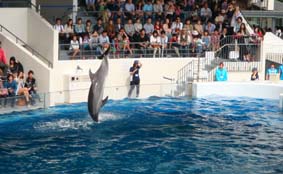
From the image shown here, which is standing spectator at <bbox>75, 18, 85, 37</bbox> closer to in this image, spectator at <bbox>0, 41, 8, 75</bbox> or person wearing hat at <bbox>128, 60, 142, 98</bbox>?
person wearing hat at <bbox>128, 60, 142, 98</bbox>

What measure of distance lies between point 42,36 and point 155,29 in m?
5.22

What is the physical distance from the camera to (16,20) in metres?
24.3

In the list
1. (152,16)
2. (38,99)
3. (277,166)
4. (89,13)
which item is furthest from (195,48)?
(277,166)

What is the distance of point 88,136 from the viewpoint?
17578 millimetres

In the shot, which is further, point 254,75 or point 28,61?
point 254,75

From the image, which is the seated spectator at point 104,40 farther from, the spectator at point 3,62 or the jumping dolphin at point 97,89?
the jumping dolphin at point 97,89

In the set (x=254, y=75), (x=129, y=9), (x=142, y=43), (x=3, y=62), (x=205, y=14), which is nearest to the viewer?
(x=3, y=62)

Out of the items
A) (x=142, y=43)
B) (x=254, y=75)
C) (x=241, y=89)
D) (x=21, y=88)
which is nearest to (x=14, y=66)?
(x=21, y=88)

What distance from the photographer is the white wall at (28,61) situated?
2270cm

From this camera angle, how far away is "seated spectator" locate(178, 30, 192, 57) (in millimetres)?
26511

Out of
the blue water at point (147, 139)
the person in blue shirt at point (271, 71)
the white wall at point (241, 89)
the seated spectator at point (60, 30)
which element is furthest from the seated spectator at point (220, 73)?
the seated spectator at point (60, 30)

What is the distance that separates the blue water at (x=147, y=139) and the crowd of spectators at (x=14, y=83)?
1.78 ft

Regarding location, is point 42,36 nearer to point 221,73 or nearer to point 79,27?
point 79,27

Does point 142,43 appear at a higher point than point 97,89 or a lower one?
higher
